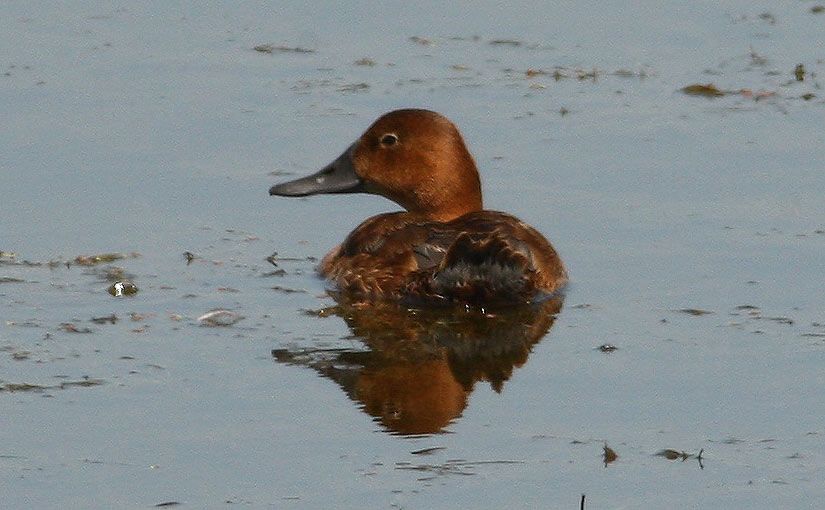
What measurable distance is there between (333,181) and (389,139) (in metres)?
0.43

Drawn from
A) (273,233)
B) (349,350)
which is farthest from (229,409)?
(273,233)

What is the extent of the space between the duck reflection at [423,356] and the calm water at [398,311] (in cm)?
3

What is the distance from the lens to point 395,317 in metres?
9.81

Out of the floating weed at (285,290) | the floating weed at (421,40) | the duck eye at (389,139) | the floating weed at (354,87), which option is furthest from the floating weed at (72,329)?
the floating weed at (421,40)

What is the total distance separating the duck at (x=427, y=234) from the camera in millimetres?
9750

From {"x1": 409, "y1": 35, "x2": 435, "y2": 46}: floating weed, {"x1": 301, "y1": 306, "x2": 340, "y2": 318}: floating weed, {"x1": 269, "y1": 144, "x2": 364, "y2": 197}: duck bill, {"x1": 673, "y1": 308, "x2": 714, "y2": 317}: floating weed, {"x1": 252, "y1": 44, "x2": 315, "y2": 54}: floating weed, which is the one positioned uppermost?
{"x1": 409, "y1": 35, "x2": 435, "y2": 46}: floating weed

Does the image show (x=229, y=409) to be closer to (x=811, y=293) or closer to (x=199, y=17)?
(x=811, y=293)

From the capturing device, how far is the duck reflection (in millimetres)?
8257

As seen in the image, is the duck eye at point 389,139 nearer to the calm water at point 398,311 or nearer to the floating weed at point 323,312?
the calm water at point 398,311

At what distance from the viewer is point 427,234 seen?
10133 millimetres

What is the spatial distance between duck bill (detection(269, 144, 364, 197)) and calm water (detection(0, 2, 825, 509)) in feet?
1.00

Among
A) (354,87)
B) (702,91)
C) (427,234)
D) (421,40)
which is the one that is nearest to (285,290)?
(427,234)

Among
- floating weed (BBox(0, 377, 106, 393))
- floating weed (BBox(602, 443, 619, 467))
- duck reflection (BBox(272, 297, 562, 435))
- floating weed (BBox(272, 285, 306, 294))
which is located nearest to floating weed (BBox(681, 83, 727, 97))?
duck reflection (BBox(272, 297, 562, 435))

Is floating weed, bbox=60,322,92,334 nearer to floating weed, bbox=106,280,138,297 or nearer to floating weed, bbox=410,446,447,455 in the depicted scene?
floating weed, bbox=106,280,138,297
